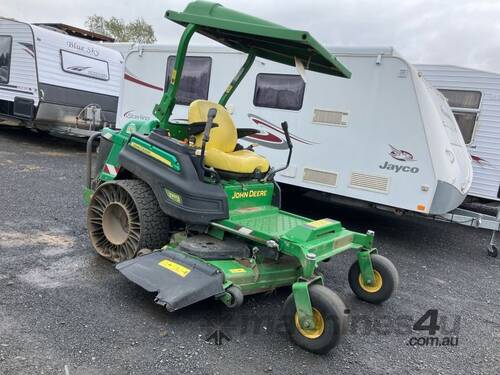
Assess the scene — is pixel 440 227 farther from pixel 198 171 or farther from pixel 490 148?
pixel 198 171

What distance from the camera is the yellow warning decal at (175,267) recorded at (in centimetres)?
317

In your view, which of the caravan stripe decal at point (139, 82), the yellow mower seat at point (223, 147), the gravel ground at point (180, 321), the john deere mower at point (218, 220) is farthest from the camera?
the caravan stripe decal at point (139, 82)

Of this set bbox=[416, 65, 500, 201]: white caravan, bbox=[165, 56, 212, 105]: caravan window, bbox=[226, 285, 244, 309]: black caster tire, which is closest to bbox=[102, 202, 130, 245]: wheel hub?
bbox=[226, 285, 244, 309]: black caster tire

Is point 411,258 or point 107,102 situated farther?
point 107,102

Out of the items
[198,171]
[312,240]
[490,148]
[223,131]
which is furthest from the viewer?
[490,148]

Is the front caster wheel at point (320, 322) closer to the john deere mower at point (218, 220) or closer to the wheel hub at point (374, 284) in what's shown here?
the john deere mower at point (218, 220)

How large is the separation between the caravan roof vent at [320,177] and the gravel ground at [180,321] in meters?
1.21

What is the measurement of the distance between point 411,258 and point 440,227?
2.42 meters

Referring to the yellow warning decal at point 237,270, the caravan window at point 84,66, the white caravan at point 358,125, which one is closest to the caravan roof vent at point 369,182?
the white caravan at point 358,125

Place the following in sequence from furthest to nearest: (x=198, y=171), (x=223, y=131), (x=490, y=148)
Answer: (x=490, y=148) → (x=223, y=131) → (x=198, y=171)

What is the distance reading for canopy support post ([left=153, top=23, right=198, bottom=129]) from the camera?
3591 millimetres

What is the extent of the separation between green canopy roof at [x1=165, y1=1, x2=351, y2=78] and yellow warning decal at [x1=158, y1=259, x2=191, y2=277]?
72.4 inches

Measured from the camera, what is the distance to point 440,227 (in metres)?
7.55

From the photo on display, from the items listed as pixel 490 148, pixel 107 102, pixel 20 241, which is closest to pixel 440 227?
pixel 490 148
